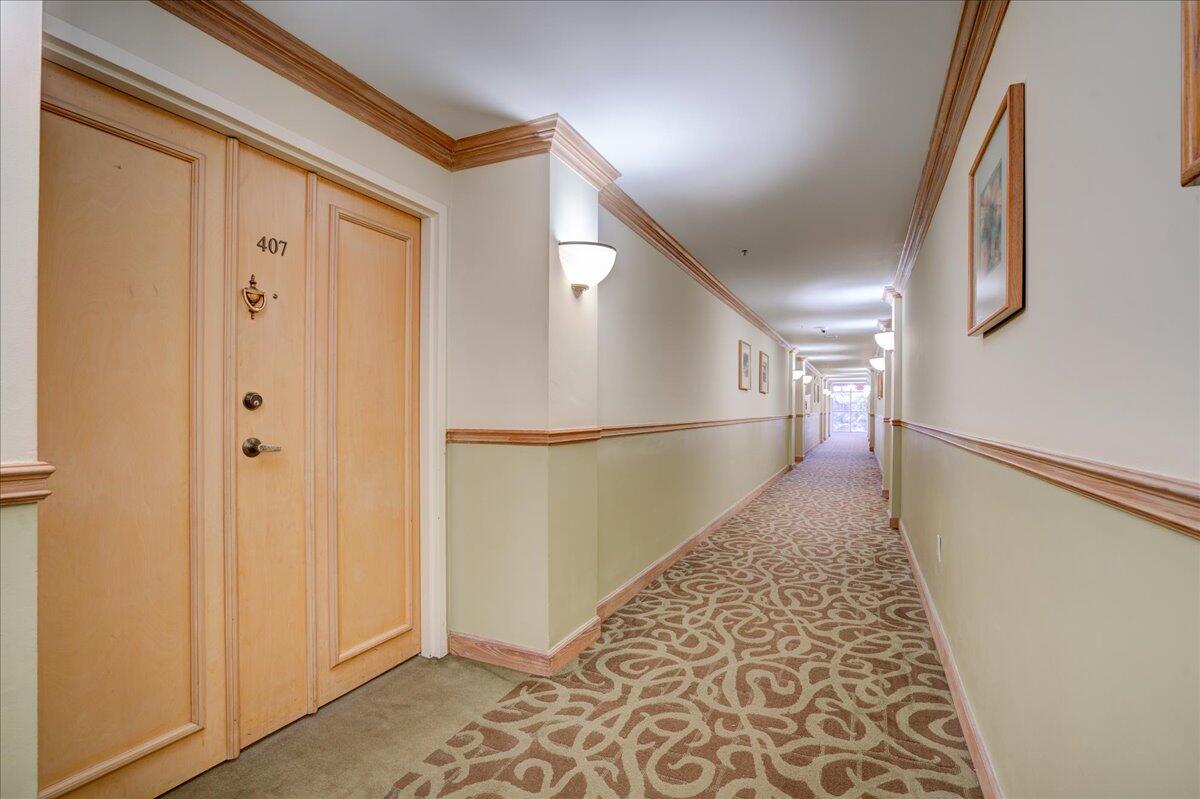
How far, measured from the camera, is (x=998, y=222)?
5.30 ft

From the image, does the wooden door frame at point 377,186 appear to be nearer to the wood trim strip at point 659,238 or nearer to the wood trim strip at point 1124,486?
the wood trim strip at point 659,238

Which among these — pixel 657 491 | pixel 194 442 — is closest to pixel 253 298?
pixel 194 442

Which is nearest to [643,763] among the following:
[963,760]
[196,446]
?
[963,760]

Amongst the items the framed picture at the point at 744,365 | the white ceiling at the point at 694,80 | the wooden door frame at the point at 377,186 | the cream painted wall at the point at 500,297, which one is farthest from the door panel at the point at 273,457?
the framed picture at the point at 744,365

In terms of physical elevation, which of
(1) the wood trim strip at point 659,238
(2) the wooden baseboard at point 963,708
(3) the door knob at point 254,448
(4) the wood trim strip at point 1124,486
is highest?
(1) the wood trim strip at point 659,238

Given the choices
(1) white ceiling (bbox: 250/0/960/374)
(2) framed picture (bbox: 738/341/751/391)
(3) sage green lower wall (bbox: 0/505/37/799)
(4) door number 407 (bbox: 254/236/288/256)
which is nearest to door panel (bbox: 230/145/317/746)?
(4) door number 407 (bbox: 254/236/288/256)

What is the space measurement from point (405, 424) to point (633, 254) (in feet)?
6.17

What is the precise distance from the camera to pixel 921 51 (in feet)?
6.44

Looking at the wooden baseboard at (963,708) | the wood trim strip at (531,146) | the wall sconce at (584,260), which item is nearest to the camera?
the wooden baseboard at (963,708)

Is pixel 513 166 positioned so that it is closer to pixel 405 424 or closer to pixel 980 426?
pixel 405 424

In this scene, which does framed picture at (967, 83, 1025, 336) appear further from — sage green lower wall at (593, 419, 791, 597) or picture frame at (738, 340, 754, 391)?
picture frame at (738, 340, 754, 391)

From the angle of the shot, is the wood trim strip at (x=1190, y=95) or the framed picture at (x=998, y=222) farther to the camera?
the framed picture at (x=998, y=222)

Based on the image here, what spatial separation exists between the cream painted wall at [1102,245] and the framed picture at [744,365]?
16.1ft

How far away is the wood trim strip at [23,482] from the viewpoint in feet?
3.36
